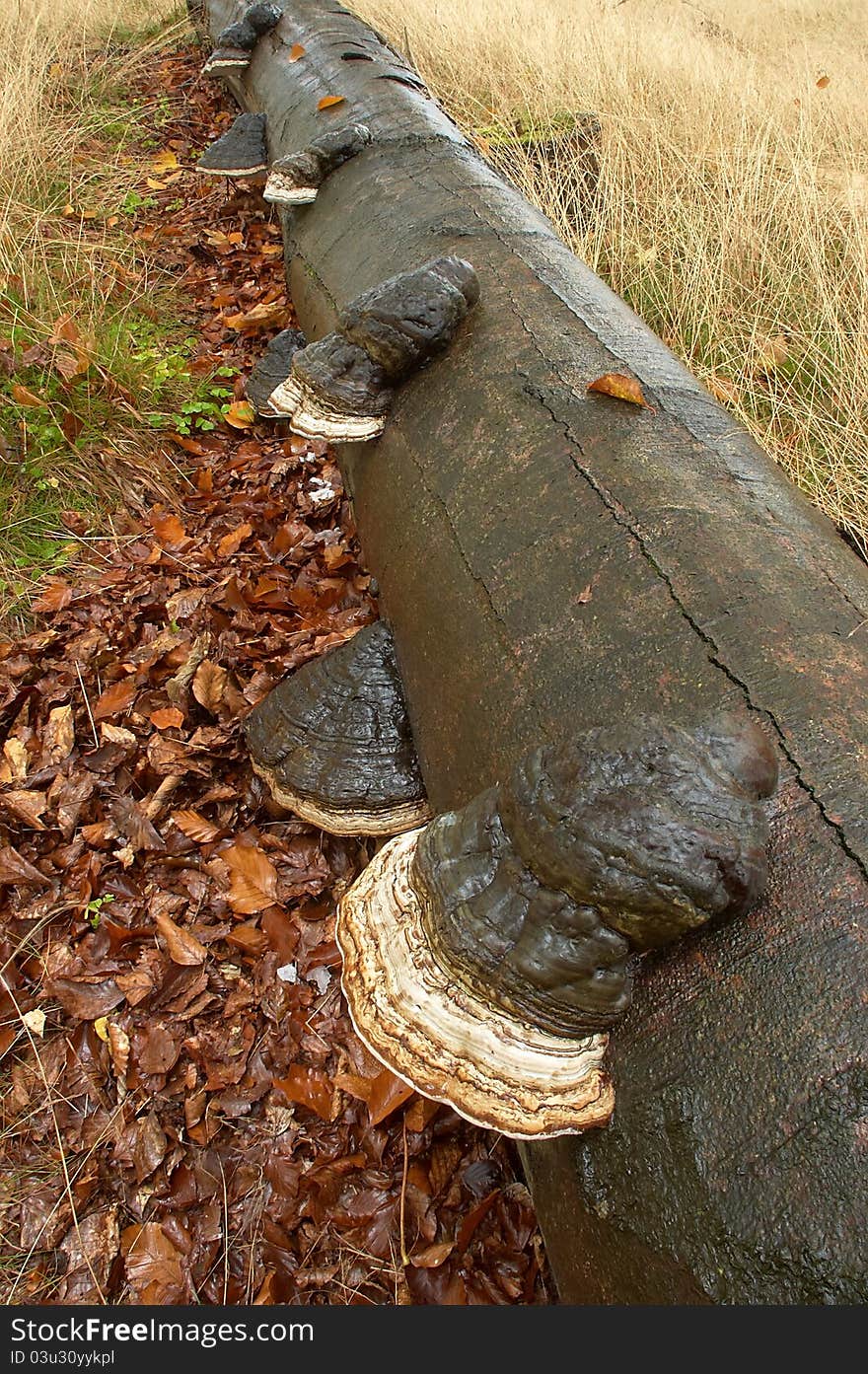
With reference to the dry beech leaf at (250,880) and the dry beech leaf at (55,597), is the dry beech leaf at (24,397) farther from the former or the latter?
the dry beech leaf at (250,880)

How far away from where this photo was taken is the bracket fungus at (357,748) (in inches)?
101

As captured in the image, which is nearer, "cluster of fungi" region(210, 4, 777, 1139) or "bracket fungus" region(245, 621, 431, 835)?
"cluster of fungi" region(210, 4, 777, 1139)

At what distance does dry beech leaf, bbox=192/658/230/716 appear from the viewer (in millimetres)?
3729

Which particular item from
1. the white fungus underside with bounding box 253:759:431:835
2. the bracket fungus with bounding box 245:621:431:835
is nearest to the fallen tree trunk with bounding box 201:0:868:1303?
the bracket fungus with bounding box 245:621:431:835

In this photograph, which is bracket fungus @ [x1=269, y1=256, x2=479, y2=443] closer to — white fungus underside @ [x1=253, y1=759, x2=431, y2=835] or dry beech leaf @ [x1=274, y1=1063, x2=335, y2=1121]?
white fungus underside @ [x1=253, y1=759, x2=431, y2=835]

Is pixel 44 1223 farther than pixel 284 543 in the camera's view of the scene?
No

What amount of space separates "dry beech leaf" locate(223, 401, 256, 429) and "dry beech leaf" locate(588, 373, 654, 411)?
11.7ft

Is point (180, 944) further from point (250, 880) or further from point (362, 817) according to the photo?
point (362, 817)

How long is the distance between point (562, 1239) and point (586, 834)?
0.90 meters

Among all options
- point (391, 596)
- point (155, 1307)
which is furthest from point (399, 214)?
point (155, 1307)

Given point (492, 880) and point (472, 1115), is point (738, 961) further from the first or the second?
point (472, 1115)

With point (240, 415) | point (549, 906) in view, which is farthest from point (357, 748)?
point (240, 415)

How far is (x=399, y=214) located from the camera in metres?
3.23

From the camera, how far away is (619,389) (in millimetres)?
2174
